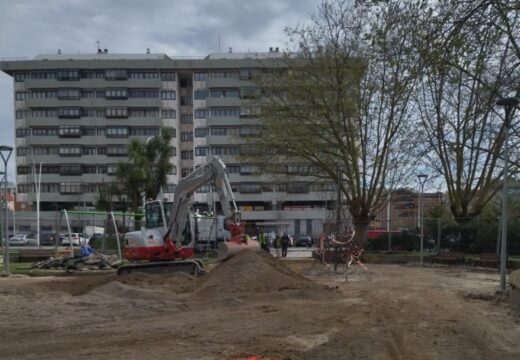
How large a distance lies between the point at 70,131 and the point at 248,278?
3367 inches

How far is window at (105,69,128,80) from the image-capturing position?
95.0 metres

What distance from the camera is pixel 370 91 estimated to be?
107 feet

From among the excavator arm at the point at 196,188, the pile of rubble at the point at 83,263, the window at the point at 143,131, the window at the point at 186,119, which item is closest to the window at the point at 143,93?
the window at the point at 143,131

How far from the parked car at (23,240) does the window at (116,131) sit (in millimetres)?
36208

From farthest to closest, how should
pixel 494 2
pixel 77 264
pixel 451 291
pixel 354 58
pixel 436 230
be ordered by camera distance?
pixel 436 230, pixel 354 58, pixel 77 264, pixel 451 291, pixel 494 2

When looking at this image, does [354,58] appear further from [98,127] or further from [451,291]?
[98,127]

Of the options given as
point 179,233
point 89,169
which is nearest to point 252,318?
point 179,233

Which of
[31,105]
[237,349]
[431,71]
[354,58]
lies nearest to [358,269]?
[354,58]

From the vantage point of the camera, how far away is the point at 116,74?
312ft

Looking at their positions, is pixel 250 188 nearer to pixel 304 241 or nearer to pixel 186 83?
pixel 186 83

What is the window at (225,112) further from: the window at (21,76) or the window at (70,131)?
the window at (21,76)

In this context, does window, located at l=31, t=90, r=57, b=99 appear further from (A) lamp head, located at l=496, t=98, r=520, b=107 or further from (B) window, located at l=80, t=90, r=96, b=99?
(A) lamp head, located at l=496, t=98, r=520, b=107

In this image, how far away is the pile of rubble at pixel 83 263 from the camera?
26344 mm

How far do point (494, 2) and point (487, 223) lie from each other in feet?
81.7
